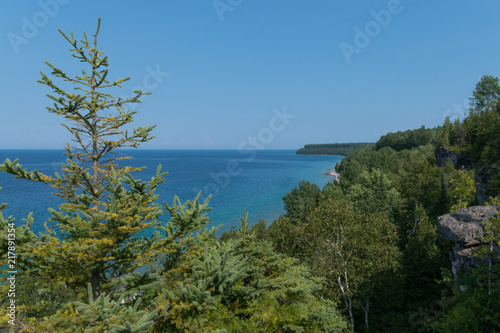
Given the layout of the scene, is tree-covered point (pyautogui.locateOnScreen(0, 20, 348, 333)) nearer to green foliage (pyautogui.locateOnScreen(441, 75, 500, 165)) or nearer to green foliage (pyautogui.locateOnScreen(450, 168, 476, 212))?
green foliage (pyautogui.locateOnScreen(441, 75, 500, 165))

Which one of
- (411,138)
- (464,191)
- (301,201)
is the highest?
(411,138)

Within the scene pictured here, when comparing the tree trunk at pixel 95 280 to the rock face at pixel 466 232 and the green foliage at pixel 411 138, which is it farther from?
the green foliage at pixel 411 138

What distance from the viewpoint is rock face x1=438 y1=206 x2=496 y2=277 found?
1753 cm

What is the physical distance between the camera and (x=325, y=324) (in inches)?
401

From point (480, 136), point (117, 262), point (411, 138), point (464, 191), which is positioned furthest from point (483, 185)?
point (411, 138)

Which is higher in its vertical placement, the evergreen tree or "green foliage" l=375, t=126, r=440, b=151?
"green foliage" l=375, t=126, r=440, b=151

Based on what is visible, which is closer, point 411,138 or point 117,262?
point 117,262

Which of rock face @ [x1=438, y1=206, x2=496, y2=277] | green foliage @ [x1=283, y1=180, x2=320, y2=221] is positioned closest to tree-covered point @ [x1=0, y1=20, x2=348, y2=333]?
rock face @ [x1=438, y1=206, x2=496, y2=277]

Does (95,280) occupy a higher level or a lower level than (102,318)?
lower

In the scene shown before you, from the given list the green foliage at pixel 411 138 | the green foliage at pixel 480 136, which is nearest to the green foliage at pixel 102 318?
the green foliage at pixel 480 136

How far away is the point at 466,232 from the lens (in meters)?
18.1

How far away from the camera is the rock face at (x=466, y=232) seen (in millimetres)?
17531

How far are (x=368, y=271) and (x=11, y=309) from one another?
21220 mm

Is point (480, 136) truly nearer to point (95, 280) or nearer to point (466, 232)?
point (466, 232)
